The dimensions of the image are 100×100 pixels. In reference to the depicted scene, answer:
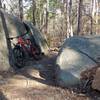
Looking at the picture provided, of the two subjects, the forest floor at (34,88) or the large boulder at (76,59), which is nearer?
the forest floor at (34,88)

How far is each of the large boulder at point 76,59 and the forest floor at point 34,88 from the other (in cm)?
32

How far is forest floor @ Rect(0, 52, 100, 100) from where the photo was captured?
5521 millimetres

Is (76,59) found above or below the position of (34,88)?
above

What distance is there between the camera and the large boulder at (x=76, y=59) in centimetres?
645

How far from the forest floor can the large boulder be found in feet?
1.04

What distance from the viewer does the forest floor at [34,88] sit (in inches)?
217

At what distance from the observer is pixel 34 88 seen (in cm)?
619

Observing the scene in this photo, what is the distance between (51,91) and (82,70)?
1.11 metres

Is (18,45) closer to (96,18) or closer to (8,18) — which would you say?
(8,18)

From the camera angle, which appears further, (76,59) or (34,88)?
(76,59)

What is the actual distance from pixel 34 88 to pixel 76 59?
5.19ft

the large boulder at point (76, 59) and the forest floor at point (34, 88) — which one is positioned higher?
the large boulder at point (76, 59)

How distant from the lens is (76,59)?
7.16 metres

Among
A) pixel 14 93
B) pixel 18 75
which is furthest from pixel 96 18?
pixel 14 93
